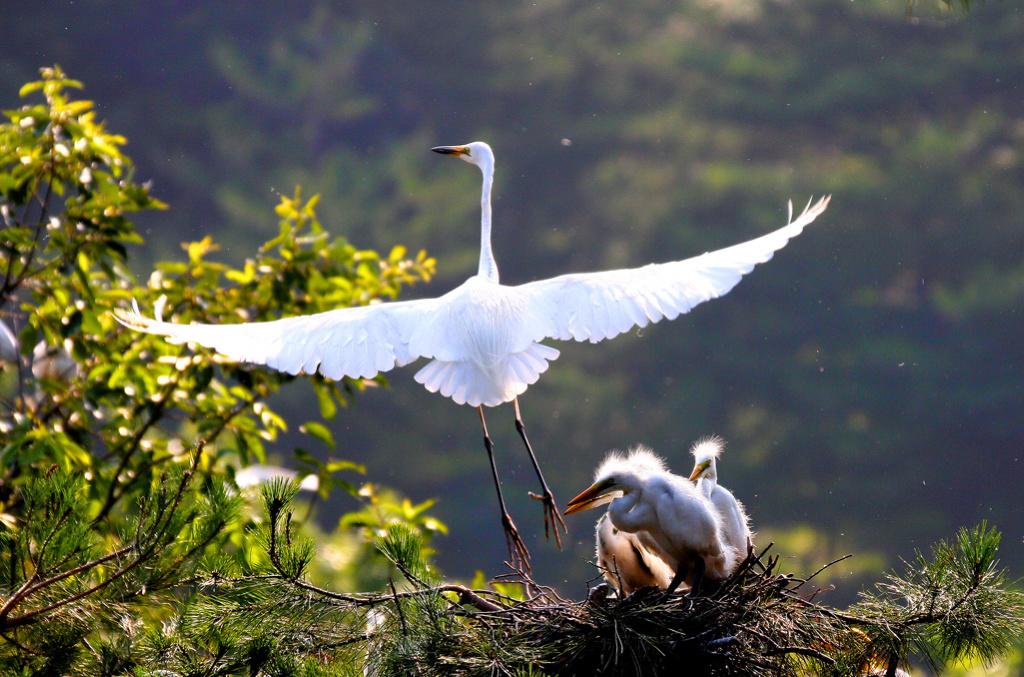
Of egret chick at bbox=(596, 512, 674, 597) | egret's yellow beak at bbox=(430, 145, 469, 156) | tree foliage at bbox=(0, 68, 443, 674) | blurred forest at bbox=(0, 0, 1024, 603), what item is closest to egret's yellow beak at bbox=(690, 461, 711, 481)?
egret chick at bbox=(596, 512, 674, 597)

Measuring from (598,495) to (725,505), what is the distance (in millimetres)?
318

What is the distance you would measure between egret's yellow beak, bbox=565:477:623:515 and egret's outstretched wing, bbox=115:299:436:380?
0.48m

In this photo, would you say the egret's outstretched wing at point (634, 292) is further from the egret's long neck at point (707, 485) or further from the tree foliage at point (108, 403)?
the tree foliage at point (108, 403)

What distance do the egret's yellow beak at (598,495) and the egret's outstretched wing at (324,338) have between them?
18.8 inches

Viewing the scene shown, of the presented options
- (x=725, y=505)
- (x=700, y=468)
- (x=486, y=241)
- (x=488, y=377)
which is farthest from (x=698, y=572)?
(x=486, y=241)

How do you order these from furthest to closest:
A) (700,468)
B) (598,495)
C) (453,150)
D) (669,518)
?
1. (453,150)
2. (700,468)
3. (598,495)
4. (669,518)

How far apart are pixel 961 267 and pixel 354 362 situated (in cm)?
644

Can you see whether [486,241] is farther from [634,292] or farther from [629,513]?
[629,513]

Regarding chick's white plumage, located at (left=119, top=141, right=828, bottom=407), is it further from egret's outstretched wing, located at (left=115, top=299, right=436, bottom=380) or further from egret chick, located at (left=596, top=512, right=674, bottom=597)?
egret chick, located at (left=596, top=512, right=674, bottom=597)

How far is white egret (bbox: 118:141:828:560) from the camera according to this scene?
80.0 inches

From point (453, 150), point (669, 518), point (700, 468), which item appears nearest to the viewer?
point (669, 518)

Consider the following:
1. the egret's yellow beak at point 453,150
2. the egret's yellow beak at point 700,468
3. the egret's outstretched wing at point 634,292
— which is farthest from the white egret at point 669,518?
the egret's yellow beak at point 453,150

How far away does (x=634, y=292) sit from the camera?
2.13 meters

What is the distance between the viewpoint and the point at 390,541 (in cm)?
129
